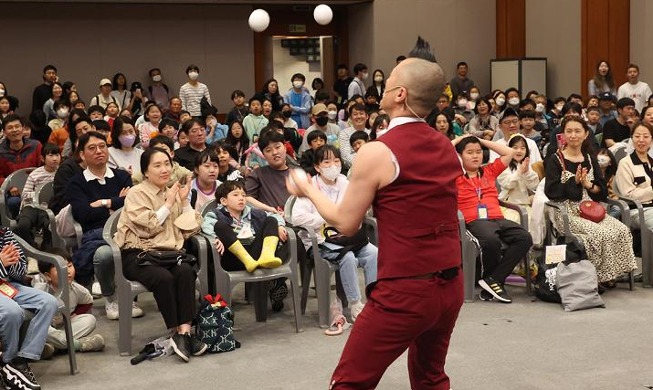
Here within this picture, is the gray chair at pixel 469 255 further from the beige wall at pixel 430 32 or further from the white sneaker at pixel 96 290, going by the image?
the beige wall at pixel 430 32

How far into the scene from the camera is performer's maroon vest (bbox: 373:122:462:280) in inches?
114

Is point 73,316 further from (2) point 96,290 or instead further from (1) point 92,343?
(2) point 96,290

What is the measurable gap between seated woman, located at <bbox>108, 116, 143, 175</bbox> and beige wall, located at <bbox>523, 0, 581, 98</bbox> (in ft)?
31.2

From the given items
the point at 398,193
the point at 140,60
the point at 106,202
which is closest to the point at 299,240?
the point at 106,202

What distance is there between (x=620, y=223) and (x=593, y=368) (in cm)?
199

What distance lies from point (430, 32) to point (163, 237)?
36.7ft

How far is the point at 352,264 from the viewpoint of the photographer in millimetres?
5590

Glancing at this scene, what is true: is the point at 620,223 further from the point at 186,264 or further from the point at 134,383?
the point at 134,383

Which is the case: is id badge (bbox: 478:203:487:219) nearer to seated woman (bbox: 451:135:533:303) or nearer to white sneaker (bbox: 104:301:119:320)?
seated woman (bbox: 451:135:533:303)

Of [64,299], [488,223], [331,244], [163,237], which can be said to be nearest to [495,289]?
[488,223]

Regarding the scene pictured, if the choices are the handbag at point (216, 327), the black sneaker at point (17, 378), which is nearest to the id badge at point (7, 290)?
the black sneaker at point (17, 378)

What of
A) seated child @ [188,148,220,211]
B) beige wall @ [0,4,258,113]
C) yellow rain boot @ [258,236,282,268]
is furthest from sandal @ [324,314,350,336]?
beige wall @ [0,4,258,113]

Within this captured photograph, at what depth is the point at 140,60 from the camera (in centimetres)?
1505

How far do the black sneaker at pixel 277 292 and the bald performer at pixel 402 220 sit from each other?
307 centimetres
